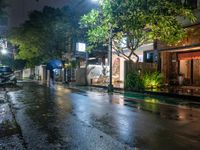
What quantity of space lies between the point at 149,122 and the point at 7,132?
426 cm

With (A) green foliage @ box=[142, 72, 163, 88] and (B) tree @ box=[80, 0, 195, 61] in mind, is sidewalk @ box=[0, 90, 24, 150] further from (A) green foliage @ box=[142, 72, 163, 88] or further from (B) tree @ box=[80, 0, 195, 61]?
(A) green foliage @ box=[142, 72, 163, 88]

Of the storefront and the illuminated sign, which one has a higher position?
the illuminated sign

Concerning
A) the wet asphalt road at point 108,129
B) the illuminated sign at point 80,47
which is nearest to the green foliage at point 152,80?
the wet asphalt road at point 108,129

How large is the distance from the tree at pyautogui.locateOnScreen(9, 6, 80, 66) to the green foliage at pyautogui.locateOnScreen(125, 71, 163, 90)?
16479mm

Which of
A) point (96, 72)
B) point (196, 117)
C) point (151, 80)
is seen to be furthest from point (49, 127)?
point (96, 72)

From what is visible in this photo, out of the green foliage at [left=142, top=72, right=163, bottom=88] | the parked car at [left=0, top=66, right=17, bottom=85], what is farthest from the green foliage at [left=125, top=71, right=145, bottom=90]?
the parked car at [left=0, top=66, right=17, bottom=85]

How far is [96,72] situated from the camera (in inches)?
1332

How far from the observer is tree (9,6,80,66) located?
122 ft

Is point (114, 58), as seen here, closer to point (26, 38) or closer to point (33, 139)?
point (26, 38)

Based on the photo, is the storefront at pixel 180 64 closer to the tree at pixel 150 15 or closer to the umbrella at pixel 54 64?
the tree at pixel 150 15

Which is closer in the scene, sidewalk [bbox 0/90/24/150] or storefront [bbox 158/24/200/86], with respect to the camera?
sidewalk [bbox 0/90/24/150]

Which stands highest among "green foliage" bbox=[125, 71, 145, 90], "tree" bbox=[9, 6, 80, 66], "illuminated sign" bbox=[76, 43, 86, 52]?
"tree" bbox=[9, 6, 80, 66]

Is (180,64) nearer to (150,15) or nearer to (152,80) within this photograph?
(152,80)

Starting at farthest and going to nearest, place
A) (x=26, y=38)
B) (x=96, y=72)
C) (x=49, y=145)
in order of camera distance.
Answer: (x=26, y=38) < (x=96, y=72) < (x=49, y=145)
